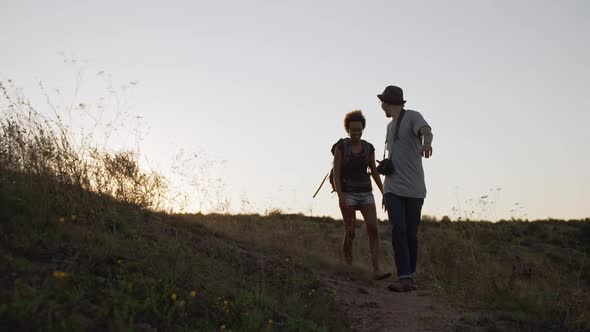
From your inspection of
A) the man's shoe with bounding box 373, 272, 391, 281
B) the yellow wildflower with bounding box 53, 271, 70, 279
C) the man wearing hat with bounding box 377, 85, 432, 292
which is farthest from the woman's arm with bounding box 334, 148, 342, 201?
the yellow wildflower with bounding box 53, 271, 70, 279

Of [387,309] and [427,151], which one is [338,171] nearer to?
[427,151]

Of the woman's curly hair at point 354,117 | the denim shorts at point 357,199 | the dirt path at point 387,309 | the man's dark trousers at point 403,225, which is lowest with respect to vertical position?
the dirt path at point 387,309

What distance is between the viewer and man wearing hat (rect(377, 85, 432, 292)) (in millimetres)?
5746

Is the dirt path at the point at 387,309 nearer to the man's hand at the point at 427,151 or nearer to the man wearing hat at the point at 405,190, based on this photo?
the man wearing hat at the point at 405,190

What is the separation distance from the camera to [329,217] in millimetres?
18078

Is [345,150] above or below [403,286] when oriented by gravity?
above

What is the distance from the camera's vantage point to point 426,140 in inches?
211

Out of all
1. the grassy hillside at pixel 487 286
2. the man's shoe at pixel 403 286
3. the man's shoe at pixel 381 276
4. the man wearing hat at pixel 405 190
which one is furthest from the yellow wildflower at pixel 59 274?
the man's shoe at pixel 381 276

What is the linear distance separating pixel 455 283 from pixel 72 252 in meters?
4.16

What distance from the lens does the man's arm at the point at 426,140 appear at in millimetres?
5254

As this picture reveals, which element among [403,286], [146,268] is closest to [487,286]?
[403,286]

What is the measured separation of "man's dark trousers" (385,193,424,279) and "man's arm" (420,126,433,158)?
702mm

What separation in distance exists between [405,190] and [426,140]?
2.11 feet

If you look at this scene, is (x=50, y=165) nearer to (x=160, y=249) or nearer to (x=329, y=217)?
(x=160, y=249)
